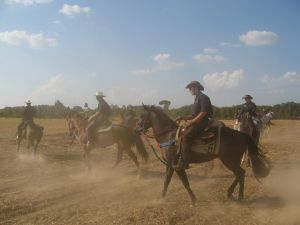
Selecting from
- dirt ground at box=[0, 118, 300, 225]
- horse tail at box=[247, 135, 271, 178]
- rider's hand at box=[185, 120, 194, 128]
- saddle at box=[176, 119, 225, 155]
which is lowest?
dirt ground at box=[0, 118, 300, 225]

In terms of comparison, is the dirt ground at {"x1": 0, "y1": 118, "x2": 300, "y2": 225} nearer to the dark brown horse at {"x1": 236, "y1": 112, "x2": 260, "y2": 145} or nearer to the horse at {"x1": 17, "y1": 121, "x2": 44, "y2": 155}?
the dark brown horse at {"x1": 236, "y1": 112, "x2": 260, "y2": 145}

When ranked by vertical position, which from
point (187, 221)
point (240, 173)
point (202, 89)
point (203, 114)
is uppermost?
point (202, 89)

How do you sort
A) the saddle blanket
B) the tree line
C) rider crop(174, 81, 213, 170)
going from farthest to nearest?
the tree line → the saddle blanket → rider crop(174, 81, 213, 170)

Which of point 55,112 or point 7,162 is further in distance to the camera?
point 55,112

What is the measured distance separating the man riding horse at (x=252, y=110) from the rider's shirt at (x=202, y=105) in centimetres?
577

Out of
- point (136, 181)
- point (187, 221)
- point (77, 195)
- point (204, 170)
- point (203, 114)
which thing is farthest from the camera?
point (204, 170)

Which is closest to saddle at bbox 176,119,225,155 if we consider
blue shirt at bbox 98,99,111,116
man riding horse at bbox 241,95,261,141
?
blue shirt at bbox 98,99,111,116

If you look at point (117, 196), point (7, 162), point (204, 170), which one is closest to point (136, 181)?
point (117, 196)

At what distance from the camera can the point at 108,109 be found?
13820 millimetres

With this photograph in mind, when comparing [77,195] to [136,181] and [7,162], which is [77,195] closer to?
[136,181]

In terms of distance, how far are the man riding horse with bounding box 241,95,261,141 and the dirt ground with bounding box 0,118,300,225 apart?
1704 mm

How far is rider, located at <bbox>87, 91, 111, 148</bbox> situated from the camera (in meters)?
13.6

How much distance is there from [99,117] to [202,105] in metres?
5.75

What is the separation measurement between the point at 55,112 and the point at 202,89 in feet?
208
